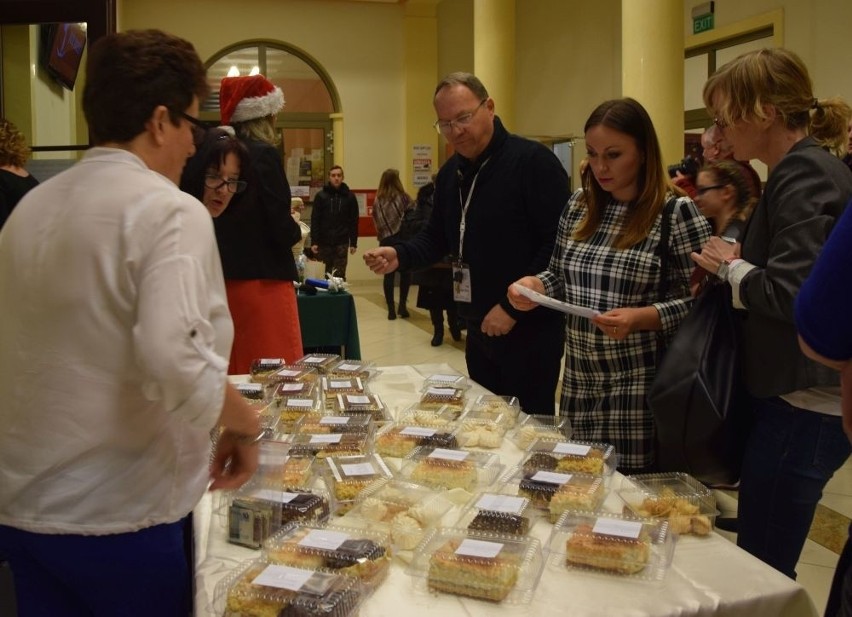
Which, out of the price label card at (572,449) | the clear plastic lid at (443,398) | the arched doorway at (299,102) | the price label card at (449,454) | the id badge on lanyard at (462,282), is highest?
the arched doorway at (299,102)

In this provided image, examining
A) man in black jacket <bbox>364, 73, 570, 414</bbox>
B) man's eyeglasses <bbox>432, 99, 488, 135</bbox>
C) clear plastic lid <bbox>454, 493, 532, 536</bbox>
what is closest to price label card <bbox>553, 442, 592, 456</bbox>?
clear plastic lid <bbox>454, 493, 532, 536</bbox>

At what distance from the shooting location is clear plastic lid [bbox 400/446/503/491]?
172 cm

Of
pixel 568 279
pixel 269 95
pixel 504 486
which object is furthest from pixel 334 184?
pixel 504 486

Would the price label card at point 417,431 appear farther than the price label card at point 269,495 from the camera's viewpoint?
Yes

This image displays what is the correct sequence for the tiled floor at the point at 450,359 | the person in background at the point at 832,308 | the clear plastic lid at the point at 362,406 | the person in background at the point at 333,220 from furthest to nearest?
1. the person in background at the point at 333,220
2. the tiled floor at the point at 450,359
3. the clear plastic lid at the point at 362,406
4. the person in background at the point at 832,308

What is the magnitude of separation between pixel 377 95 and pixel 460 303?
411 inches

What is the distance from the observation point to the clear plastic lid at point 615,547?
1327 mm

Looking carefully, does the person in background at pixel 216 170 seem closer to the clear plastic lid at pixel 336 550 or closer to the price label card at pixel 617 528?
the clear plastic lid at pixel 336 550

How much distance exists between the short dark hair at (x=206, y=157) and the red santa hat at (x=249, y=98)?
265 mm

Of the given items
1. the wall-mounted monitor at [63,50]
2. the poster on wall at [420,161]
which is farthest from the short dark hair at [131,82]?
the poster on wall at [420,161]

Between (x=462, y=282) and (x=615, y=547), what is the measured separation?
1477mm

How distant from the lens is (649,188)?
2.12 meters

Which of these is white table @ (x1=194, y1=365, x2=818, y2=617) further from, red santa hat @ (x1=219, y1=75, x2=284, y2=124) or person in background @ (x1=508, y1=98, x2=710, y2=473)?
red santa hat @ (x1=219, y1=75, x2=284, y2=124)

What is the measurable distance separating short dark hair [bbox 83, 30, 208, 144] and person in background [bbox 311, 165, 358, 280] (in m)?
8.17
